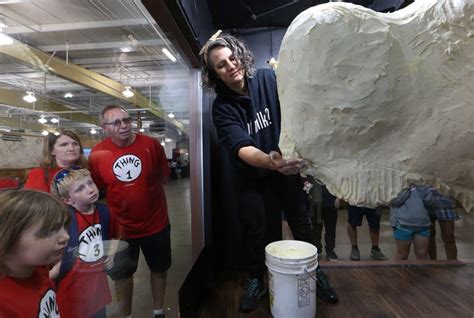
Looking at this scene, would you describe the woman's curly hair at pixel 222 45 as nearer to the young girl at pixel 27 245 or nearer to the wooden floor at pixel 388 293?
the young girl at pixel 27 245

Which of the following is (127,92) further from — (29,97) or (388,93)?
(388,93)

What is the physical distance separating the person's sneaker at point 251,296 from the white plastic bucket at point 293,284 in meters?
0.17

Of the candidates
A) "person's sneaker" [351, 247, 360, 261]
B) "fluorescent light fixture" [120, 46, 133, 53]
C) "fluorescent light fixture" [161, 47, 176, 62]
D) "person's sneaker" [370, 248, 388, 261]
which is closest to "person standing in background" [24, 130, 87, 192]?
"fluorescent light fixture" [120, 46, 133, 53]

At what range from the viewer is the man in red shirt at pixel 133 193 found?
1.10 m

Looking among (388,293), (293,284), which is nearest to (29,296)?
(293,284)

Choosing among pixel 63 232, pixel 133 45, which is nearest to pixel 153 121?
pixel 133 45

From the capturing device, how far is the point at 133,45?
1334 millimetres

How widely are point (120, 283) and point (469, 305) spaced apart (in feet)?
6.08

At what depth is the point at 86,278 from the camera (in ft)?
3.32

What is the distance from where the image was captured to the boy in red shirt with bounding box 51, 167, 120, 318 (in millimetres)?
887

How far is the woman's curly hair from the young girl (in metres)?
0.81

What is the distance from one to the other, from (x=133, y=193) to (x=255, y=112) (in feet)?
2.06

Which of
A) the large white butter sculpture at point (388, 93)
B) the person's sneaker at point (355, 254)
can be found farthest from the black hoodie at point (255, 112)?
the person's sneaker at point (355, 254)

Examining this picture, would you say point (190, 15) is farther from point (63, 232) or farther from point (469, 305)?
point (469, 305)
